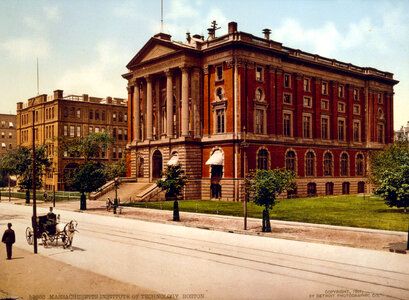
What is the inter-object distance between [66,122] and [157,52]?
122 ft

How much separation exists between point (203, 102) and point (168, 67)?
688cm

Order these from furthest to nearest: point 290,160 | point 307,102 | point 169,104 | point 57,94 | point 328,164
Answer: point 57,94, point 328,164, point 307,102, point 290,160, point 169,104

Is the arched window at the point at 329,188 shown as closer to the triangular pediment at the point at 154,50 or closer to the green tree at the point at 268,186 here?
the triangular pediment at the point at 154,50

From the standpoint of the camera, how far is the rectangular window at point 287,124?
5647 cm

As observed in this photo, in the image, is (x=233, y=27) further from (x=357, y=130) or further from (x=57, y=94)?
(x=57, y=94)

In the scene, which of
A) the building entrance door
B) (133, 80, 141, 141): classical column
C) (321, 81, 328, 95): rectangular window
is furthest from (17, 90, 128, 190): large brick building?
A: (321, 81, 328, 95): rectangular window

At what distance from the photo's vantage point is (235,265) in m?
17.0

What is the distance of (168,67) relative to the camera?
5578 centimetres

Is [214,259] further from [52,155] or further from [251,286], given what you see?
[52,155]

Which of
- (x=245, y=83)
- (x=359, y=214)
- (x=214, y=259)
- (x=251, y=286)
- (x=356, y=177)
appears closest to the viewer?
(x=251, y=286)

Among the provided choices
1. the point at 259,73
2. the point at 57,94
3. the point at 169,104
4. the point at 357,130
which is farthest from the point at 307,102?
the point at 57,94

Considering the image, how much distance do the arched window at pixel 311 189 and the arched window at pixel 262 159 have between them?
9.59 m

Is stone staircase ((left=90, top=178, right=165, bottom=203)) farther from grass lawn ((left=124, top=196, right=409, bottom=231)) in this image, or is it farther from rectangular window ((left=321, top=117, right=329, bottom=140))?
rectangular window ((left=321, top=117, right=329, bottom=140))

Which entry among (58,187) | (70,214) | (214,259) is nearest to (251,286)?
(214,259)
